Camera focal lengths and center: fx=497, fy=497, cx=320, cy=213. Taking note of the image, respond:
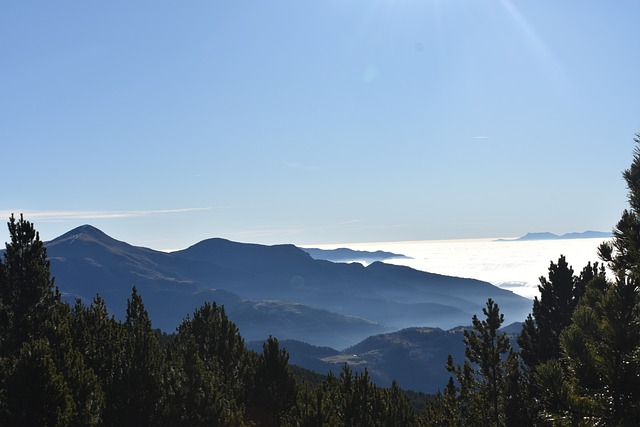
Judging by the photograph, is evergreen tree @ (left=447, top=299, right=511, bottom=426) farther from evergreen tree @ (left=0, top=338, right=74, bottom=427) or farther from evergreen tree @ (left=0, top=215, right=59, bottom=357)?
evergreen tree @ (left=0, top=215, right=59, bottom=357)

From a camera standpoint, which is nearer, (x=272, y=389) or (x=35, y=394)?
(x=35, y=394)

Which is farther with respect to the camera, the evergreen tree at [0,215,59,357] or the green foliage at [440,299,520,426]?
the evergreen tree at [0,215,59,357]

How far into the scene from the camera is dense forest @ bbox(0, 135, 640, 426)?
894 cm

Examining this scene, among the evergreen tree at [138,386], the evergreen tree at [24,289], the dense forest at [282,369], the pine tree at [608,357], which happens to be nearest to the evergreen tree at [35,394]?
the dense forest at [282,369]

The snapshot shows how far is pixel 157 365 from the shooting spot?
25453mm

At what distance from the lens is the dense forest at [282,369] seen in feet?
29.3

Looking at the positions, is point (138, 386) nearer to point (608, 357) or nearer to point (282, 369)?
point (282, 369)

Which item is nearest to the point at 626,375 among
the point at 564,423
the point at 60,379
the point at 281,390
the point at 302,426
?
the point at 564,423

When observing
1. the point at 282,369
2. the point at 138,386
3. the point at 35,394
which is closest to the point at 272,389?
the point at 282,369

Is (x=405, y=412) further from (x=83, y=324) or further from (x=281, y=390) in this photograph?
(x=83, y=324)

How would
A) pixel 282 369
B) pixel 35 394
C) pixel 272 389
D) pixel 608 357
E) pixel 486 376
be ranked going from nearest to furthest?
pixel 608 357 < pixel 35 394 < pixel 486 376 < pixel 272 389 < pixel 282 369

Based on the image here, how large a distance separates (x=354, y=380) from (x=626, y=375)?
19.1 m

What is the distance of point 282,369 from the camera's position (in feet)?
109

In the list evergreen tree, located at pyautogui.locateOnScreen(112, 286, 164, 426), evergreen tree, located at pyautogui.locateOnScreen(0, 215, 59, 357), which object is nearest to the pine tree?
evergreen tree, located at pyautogui.locateOnScreen(112, 286, 164, 426)
